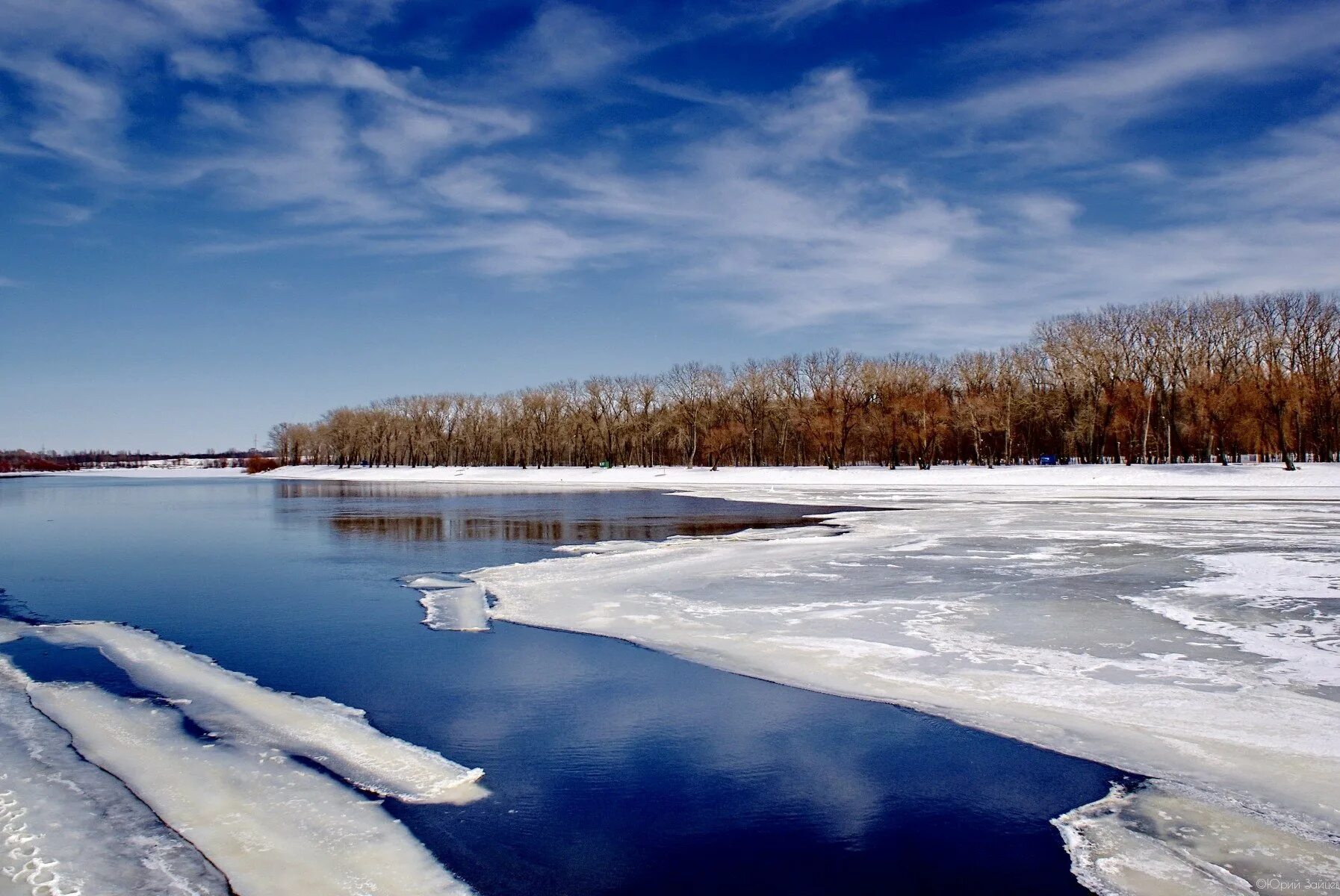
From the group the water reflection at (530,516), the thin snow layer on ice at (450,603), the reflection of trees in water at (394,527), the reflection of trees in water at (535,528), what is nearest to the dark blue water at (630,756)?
the thin snow layer on ice at (450,603)

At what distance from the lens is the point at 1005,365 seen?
72.3 metres

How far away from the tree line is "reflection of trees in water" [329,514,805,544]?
35.3m

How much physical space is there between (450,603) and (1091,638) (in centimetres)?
812

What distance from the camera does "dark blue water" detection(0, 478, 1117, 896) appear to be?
15.3ft

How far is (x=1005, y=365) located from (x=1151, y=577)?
62.9 m

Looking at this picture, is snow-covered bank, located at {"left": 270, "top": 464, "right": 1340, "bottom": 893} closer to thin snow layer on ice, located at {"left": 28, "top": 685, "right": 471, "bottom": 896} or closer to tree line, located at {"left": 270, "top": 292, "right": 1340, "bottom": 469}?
thin snow layer on ice, located at {"left": 28, "top": 685, "right": 471, "bottom": 896}

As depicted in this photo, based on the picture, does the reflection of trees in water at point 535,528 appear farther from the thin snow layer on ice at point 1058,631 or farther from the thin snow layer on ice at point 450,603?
the thin snow layer on ice at point 450,603

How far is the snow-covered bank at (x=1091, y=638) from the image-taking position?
16.5 feet

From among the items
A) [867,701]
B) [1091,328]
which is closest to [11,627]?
[867,701]

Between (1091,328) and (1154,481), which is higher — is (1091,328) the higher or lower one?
the higher one

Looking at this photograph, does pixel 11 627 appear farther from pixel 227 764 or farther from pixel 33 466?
pixel 33 466

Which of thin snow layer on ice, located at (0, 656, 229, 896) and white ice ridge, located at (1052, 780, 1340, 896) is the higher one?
thin snow layer on ice, located at (0, 656, 229, 896)

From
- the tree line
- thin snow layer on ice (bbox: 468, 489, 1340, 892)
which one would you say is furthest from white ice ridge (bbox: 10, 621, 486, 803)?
the tree line

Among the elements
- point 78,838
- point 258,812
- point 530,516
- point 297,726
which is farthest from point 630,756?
point 530,516
